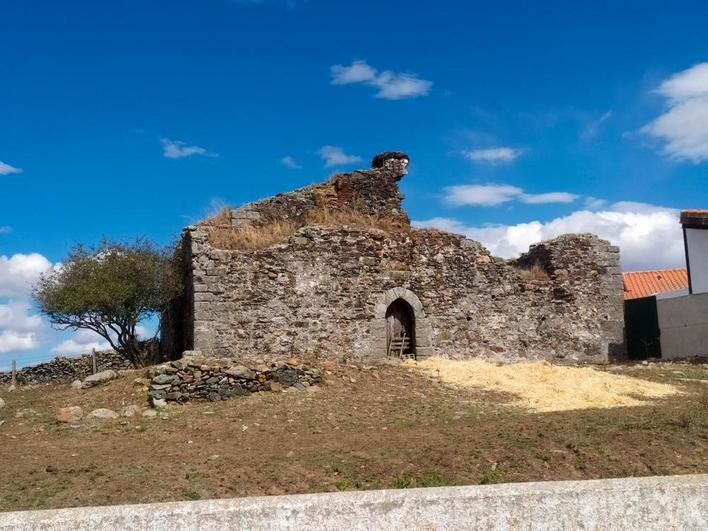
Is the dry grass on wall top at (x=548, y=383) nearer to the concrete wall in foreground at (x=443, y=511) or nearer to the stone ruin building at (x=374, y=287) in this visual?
the stone ruin building at (x=374, y=287)

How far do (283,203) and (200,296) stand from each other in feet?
14.3

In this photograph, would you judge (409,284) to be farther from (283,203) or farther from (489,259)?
(283,203)

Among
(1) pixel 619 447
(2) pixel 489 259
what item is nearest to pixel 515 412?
(1) pixel 619 447

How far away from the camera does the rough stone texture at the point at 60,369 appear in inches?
862

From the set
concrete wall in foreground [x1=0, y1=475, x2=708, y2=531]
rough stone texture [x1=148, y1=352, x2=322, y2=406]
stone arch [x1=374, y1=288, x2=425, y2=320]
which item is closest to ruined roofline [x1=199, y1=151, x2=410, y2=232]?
stone arch [x1=374, y1=288, x2=425, y2=320]

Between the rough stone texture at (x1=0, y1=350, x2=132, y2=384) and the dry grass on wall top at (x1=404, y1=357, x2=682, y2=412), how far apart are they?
11791mm

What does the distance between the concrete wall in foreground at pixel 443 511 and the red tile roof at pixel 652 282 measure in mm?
26762

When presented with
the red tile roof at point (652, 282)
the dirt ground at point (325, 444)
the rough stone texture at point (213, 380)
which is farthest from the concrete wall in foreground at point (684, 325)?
the rough stone texture at point (213, 380)

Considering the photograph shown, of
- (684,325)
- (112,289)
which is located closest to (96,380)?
(112,289)

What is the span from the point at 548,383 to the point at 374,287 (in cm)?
492

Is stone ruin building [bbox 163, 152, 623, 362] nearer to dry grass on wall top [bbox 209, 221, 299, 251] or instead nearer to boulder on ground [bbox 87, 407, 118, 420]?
dry grass on wall top [bbox 209, 221, 299, 251]

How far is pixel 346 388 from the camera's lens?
13109 millimetres

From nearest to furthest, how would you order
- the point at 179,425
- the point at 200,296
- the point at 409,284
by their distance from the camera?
the point at 179,425, the point at 200,296, the point at 409,284

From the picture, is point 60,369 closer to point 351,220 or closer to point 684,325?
point 351,220
